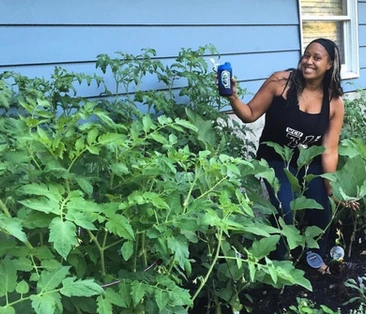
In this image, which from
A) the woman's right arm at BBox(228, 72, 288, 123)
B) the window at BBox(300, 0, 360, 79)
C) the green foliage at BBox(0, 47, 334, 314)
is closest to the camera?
the green foliage at BBox(0, 47, 334, 314)

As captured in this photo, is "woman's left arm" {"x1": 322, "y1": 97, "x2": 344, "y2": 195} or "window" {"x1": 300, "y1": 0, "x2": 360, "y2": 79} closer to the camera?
"woman's left arm" {"x1": 322, "y1": 97, "x2": 344, "y2": 195}

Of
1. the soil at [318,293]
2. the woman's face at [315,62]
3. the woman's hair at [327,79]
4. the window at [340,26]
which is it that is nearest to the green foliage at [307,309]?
the soil at [318,293]

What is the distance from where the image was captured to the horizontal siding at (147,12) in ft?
10.2

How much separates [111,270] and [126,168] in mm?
432

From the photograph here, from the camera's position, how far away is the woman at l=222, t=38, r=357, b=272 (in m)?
3.29

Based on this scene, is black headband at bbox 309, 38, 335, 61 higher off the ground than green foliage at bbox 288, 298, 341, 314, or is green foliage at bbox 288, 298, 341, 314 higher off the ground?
black headband at bbox 309, 38, 335, 61

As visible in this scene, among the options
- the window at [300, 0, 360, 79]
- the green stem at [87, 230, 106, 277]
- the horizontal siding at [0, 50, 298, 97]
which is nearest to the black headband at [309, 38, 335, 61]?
the horizontal siding at [0, 50, 298, 97]

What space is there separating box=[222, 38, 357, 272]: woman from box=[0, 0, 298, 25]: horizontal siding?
978 millimetres

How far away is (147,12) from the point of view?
3.68 m

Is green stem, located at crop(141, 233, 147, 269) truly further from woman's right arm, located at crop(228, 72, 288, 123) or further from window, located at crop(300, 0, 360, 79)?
window, located at crop(300, 0, 360, 79)

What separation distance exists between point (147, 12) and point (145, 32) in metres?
0.15

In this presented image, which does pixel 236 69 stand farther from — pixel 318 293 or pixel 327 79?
pixel 318 293

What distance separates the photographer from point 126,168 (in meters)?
1.76

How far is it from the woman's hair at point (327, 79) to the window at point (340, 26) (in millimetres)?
2045
